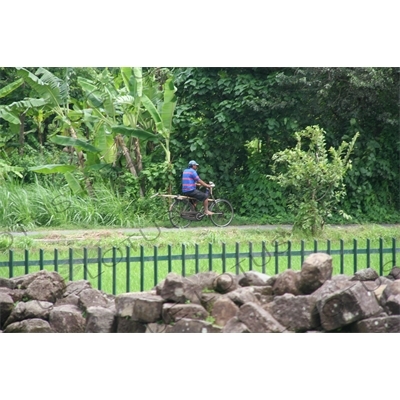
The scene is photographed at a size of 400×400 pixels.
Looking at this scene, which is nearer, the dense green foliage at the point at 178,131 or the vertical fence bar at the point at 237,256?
the vertical fence bar at the point at 237,256

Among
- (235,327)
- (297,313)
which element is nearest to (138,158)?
(235,327)

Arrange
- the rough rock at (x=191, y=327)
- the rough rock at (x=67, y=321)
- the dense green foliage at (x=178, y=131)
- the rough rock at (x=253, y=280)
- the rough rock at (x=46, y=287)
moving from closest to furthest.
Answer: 1. the rough rock at (x=191, y=327)
2. the rough rock at (x=67, y=321)
3. the rough rock at (x=46, y=287)
4. the rough rock at (x=253, y=280)
5. the dense green foliage at (x=178, y=131)

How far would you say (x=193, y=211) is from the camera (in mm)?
6055

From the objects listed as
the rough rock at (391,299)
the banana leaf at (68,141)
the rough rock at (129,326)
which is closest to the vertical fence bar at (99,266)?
the rough rock at (129,326)

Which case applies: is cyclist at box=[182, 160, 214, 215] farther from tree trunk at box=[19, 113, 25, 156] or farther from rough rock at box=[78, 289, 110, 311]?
tree trunk at box=[19, 113, 25, 156]

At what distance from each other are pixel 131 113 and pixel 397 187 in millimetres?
2250

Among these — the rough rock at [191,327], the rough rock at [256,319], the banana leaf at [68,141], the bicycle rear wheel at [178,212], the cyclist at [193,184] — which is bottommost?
the rough rock at [191,327]

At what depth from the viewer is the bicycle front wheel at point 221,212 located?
604 cm

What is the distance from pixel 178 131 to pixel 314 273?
1596 mm

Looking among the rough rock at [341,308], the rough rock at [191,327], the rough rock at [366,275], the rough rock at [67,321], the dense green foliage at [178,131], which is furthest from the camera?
the dense green foliage at [178,131]

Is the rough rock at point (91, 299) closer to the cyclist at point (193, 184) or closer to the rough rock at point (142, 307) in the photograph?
the rough rock at point (142, 307)

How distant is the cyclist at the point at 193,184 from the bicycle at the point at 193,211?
0.03 metres

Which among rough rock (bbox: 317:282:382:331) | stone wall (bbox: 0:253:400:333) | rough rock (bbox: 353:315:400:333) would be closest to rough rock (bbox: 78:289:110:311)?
stone wall (bbox: 0:253:400:333)
